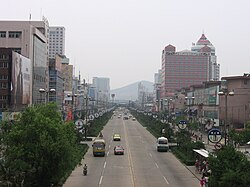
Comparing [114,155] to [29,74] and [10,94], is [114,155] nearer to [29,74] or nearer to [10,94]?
[10,94]

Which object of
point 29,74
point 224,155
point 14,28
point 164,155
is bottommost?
point 164,155

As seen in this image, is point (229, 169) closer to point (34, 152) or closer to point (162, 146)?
point (34, 152)

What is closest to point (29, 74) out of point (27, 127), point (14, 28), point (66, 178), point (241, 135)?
point (14, 28)

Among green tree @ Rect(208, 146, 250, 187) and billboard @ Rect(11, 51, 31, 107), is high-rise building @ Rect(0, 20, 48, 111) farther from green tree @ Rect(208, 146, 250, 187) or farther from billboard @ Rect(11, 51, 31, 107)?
green tree @ Rect(208, 146, 250, 187)

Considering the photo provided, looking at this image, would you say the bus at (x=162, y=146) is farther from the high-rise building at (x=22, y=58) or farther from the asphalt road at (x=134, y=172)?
the high-rise building at (x=22, y=58)

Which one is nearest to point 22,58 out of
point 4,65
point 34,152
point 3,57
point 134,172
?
point 3,57

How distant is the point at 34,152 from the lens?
86.3 feet

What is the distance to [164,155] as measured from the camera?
2180 inches

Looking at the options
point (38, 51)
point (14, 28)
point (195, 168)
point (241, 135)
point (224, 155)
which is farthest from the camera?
point (38, 51)

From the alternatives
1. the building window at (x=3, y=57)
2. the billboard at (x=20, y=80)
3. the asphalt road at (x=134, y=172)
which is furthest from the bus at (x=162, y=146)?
the building window at (x=3, y=57)

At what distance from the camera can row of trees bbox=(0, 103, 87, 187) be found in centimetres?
2512

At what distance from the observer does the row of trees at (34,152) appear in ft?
82.4

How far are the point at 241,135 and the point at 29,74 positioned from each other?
49723 mm

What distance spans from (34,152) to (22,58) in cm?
5776
